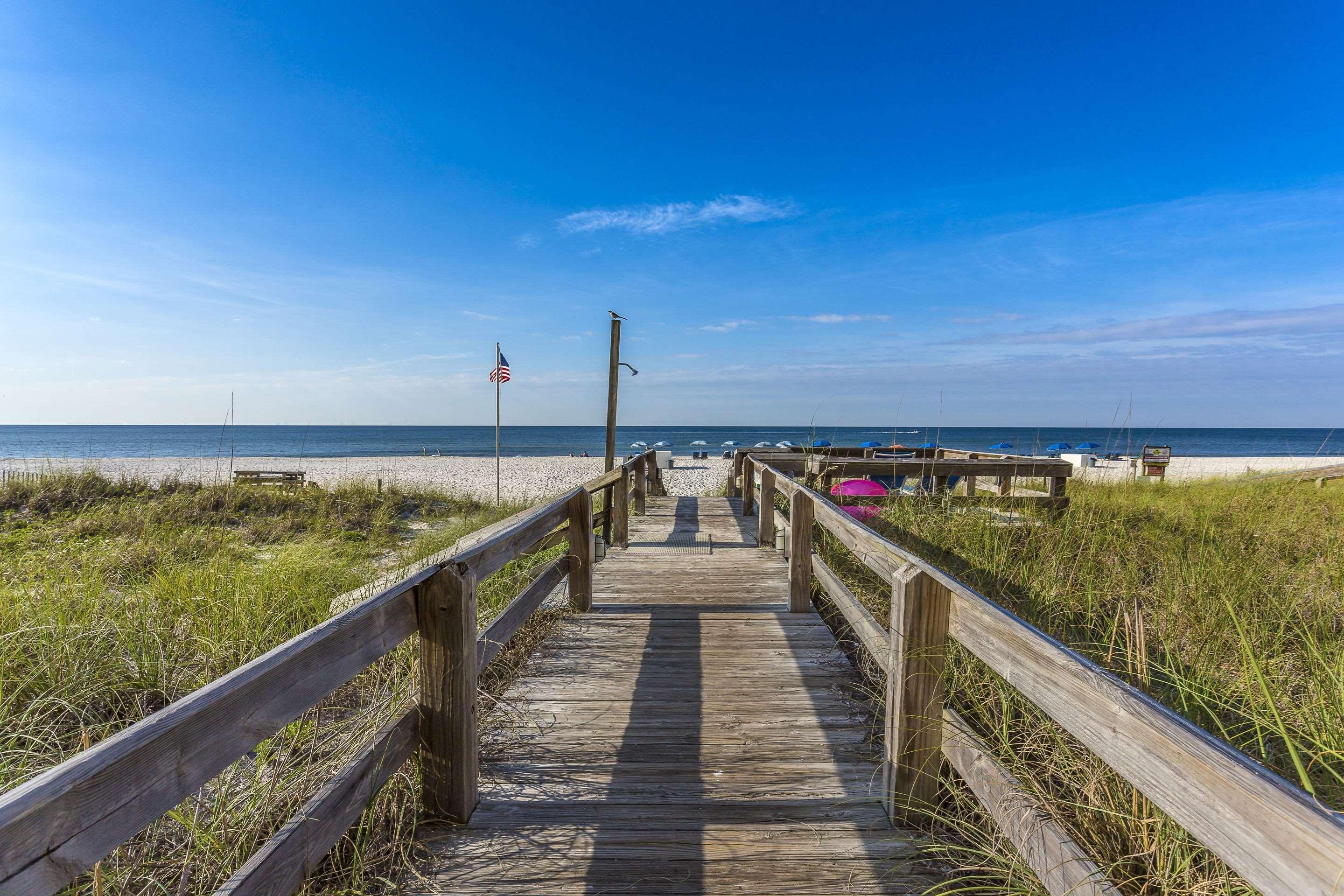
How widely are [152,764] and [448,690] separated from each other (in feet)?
3.91

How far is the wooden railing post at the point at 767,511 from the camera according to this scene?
6703mm

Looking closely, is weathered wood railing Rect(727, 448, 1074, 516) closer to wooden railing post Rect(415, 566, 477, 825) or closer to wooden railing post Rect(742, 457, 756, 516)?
wooden railing post Rect(742, 457, 756, 516)

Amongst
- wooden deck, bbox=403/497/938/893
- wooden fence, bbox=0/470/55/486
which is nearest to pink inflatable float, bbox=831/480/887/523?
wooden deck, bbox=403/497/938/893

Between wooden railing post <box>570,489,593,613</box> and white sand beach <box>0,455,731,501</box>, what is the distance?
7.81 m

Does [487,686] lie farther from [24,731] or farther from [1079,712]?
[1079,712]

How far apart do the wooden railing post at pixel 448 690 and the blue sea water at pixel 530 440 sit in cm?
3016

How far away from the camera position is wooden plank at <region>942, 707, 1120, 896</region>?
162 centimetres

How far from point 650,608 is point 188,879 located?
3.49m

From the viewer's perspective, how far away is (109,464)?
27.5 meters

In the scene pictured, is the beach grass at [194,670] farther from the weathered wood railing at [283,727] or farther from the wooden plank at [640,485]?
the wooden plank at [640,485]

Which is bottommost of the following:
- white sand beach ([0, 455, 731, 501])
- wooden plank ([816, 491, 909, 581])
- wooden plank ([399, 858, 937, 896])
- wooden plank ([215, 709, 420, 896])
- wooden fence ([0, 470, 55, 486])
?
white sand beach ([0, 455, 731, 501])

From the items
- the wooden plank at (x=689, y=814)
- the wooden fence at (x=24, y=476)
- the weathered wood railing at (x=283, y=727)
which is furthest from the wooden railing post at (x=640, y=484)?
the wooden fence at (x=24, y=476)

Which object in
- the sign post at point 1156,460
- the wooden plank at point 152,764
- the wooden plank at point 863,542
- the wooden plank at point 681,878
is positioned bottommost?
the wooden plank at point 681,878

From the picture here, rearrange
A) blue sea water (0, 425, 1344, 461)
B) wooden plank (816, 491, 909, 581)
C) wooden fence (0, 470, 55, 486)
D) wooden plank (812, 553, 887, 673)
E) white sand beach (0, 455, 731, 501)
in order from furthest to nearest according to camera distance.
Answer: blue sea water (0, 425, 1344, 461) → white sand beach (0, 455, 731, 501) → wooden fence (0, 470, 55, 486) → wooden plank (812, 553, 887, 673) → wooden plank (816, 491, 909, 581)
